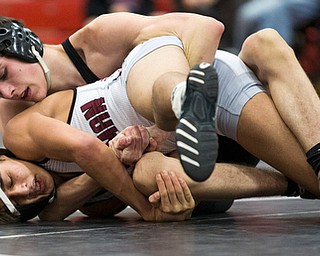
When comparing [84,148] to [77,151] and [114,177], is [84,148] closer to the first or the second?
[77,151]

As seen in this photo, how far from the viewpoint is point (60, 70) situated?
12.0 ft

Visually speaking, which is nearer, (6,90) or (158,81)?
(158,81)

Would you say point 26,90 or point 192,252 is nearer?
point 192,252

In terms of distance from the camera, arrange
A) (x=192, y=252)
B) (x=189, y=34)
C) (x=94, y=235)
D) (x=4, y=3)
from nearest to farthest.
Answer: (x=192, y=252) < (x=94, y=235) < (x=189, y=34) < (x=4, y=3)

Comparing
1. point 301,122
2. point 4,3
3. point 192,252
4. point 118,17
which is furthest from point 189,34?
point 4,3

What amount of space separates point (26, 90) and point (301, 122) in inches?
39.6

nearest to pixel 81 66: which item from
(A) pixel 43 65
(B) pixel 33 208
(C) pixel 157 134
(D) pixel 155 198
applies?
(A) pixel 43 65

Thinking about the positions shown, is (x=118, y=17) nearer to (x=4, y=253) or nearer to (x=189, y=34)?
(x=189, y=34)

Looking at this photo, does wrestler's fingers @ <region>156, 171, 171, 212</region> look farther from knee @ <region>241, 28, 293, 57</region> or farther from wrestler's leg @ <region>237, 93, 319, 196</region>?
knee @ <region>241, 28, 293, 57</region>

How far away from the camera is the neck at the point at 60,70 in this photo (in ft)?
11.9

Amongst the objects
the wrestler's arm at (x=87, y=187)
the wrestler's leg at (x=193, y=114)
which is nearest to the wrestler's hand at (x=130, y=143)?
the wrestler's arm at (x=87, y=187)

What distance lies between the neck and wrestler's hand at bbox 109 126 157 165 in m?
0.48

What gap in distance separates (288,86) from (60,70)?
3.10 ft

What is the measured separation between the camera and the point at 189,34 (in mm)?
3389
